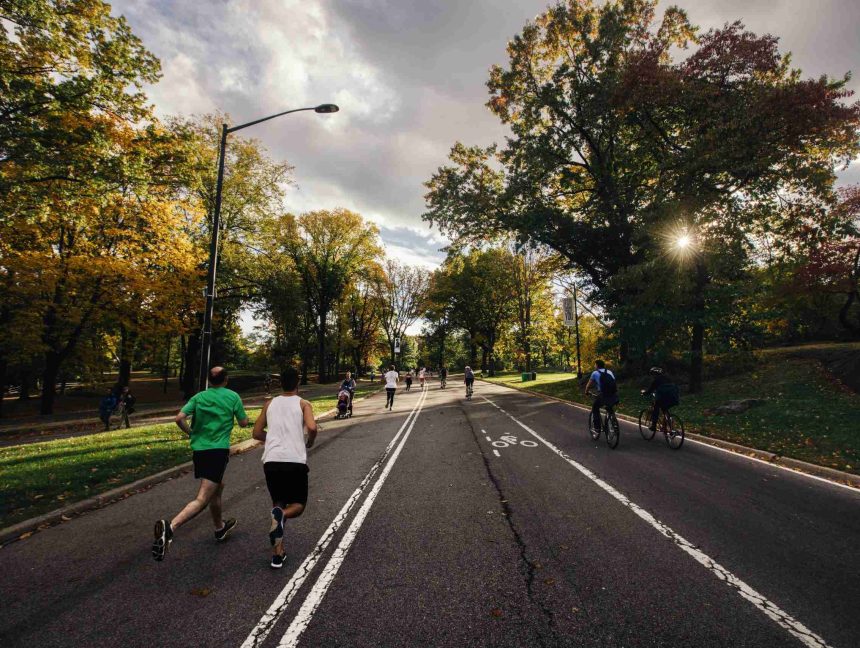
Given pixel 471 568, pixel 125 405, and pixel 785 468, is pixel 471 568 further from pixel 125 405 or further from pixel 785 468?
pixel 125 405

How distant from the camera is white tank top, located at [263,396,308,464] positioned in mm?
3939

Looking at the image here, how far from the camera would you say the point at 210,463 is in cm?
421

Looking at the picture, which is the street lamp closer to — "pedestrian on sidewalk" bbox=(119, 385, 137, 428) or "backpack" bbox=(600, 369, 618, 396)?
"pedestrian on sidewalk" bbox=(119, 385, 137, 428)

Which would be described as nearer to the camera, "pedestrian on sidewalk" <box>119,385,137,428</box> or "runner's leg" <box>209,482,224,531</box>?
"runner's leg" <box>209,482,224,531</box>

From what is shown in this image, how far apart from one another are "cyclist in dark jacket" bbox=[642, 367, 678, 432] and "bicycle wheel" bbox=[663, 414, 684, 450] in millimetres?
320

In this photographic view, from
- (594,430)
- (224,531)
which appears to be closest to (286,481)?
(224,531)

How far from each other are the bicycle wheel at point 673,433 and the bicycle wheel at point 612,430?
1.25 metres

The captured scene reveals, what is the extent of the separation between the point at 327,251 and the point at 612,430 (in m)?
33.8

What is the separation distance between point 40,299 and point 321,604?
21.5 meters

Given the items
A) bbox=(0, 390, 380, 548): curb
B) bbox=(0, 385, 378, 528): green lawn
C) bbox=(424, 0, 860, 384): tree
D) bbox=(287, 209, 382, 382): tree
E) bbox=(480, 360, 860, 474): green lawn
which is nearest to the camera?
bbox=(0, 390, 380, 548): curb

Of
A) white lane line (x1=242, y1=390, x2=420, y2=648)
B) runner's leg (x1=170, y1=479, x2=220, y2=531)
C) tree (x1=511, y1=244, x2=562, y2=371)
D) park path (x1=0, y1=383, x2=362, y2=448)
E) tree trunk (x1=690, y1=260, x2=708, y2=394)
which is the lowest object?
park path (x1=0, y1=383, x2=362, y2=448)

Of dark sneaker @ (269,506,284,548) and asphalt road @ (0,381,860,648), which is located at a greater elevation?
dark sneaker @ (269,506,284,548)

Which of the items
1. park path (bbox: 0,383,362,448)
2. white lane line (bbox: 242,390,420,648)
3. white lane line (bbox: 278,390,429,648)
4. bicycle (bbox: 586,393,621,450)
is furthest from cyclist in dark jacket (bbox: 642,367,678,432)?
park path (bbox: 0,383,362,448)

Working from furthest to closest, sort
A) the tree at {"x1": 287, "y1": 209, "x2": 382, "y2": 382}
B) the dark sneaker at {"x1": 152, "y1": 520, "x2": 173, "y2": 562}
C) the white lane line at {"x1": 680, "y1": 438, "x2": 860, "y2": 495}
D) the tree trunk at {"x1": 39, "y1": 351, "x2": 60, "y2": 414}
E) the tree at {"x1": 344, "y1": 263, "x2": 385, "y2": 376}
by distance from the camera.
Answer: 1. the tree at {"x1": 344, "y1": 263, "x2": 385, "y2": 376}
2. the tree at {"x1": 287, "y1": 209, "x2": 382, "y2": 382}
3. the tree trunk at {"x1": 39, "y1": 351, "x2": 60, "y2": 414}
4. the white lane line at {"x1": 680, "y1": 438, "x2": 860, "y2": 495}
5. the dark sneaker at {"x1": 152, "y1": 520, "x2": 173, "y2": 562}
